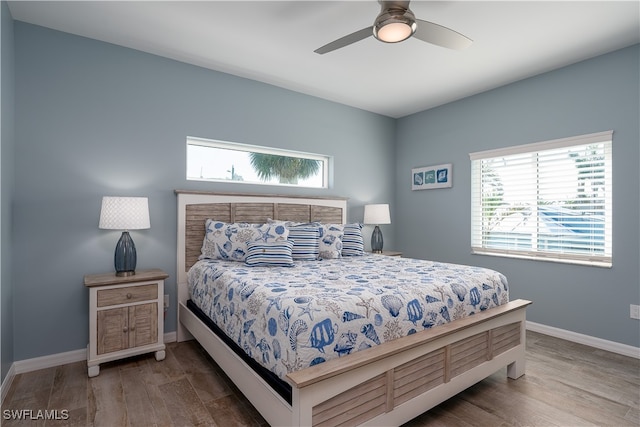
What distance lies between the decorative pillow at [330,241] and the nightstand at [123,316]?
1.49 metres

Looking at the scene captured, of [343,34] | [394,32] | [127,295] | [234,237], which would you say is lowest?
[127,295]

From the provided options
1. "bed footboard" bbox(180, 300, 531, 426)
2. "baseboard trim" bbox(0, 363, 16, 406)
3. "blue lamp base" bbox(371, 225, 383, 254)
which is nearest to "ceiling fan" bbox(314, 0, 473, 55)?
"bed footboard" bbox(180, 300, 531, 426)

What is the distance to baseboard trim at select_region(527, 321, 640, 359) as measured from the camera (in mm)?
2832

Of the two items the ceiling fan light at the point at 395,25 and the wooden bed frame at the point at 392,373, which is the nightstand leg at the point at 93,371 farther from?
the ceiling fan light at the point at 395,25

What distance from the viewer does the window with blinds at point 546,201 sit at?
3.08m

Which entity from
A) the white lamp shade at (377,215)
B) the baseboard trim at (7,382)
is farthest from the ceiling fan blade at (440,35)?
the baseboard trim at (7,382)

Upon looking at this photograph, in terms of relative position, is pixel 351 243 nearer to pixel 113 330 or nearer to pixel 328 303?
pixel 328 303

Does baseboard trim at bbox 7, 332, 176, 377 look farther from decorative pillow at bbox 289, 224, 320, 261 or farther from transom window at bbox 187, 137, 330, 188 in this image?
decorative pillow at bbox 289, 224, 320, 261

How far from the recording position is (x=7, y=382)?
2.23 meters

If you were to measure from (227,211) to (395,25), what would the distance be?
228 centimetres

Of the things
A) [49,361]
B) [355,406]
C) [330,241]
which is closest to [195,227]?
[330,241]

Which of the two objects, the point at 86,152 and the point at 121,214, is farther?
the point at 86,152

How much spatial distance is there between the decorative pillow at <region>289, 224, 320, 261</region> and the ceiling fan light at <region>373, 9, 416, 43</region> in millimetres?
1810

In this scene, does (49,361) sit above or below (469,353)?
below
